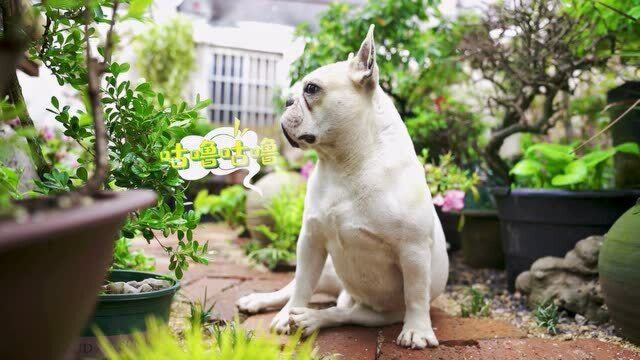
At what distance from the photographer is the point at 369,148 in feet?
6.67

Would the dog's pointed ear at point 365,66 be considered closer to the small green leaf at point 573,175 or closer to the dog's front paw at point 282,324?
the dog's front paw at point 282,324

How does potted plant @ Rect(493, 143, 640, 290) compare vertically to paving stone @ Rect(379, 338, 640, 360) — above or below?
above

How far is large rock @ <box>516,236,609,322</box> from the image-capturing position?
2.68 meters

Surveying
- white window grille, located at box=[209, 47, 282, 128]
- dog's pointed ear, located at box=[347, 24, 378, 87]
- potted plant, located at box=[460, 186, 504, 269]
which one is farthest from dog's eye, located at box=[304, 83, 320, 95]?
white window grille, located at box=[209, 47, 282, 128]

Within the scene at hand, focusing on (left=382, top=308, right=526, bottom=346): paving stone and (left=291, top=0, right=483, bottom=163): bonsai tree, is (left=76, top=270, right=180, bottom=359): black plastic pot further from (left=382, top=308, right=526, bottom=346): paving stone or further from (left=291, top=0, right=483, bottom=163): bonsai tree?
(left=291, top=0, right=483, bottom=163): bonsai tree

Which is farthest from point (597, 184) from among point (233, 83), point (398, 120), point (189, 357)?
point (233, 83)

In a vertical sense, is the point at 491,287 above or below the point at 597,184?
below

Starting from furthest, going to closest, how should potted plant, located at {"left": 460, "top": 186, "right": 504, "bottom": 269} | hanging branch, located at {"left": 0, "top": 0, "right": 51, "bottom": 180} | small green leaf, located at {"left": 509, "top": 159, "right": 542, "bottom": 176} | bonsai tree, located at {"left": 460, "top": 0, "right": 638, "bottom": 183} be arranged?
potted plant, located at {"left": 460, "top": 186, "right": 504, "bottom": 269}
bonsai tree, located at {"left": 460, "top": 0, "right": 638, "bottom": 183}
small green leaf, located at {"left": 509, "top": 159, "right": 542, "bottom": 176}
hanging branch, located at {"left": 0, "top": 0, "right": 51, "bottom": 180}

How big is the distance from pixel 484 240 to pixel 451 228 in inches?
20.2

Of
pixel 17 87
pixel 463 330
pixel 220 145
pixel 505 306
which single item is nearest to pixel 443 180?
pixel 505 306

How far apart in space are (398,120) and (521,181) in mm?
1816

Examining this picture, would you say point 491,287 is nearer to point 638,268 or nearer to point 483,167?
point 483,167

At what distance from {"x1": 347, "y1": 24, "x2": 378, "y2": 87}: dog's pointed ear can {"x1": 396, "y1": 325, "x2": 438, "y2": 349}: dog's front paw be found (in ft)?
3.08

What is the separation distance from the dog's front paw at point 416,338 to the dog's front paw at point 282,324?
0.45 metres
